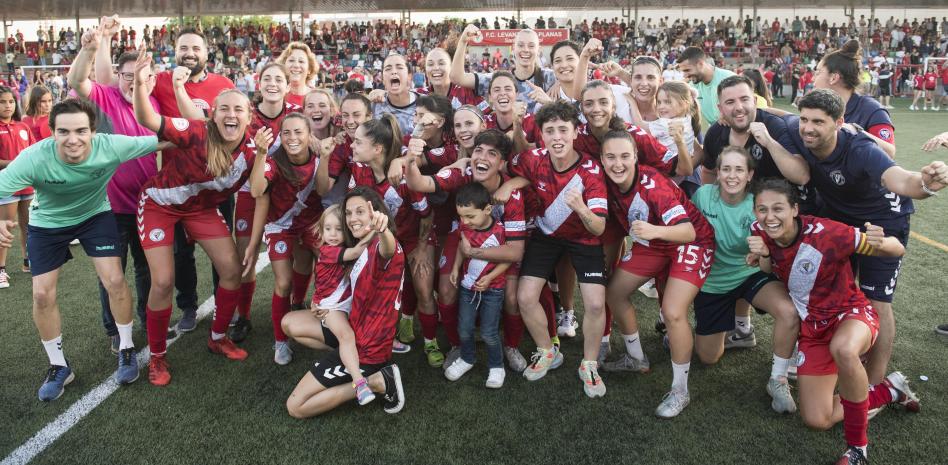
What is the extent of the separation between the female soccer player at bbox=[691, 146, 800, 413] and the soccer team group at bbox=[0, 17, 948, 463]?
14 millimetres

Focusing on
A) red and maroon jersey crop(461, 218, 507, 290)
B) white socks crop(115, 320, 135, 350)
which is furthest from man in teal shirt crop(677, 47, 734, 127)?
white socks crop(115, 320, 135, 350)

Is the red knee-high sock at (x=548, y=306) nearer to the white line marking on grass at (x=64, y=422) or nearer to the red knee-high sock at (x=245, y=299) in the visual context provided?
the red knee-high sock at (x=245, y=299)

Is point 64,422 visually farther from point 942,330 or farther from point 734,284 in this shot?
point 942,330

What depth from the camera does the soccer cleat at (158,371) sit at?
3.94m

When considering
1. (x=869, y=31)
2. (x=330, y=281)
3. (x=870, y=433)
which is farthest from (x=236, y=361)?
(x=869, y=31)

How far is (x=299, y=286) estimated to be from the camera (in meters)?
4.75

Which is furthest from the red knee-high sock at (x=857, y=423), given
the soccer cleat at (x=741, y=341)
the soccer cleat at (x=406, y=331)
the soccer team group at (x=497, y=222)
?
the soccer cleat at (x=406, y=331)

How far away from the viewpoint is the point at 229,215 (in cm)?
517

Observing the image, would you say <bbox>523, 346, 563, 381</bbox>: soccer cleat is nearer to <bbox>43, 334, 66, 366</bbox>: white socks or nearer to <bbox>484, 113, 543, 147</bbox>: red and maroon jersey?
<bbox>484, 113, 543, 147</bbox>: red and maroon jersey

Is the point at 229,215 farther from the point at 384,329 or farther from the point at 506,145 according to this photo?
the point at 506,145

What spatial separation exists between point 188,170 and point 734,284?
3648 millimetres

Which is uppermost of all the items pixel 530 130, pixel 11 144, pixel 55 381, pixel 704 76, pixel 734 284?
pixel 704 76

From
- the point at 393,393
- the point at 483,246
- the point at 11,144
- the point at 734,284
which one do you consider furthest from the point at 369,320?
the point at 11,144

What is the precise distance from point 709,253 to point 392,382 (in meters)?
2.10
